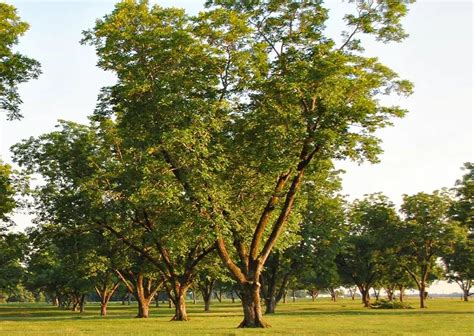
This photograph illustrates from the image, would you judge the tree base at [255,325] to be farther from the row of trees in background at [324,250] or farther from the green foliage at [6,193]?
the green foliage at [6,193]

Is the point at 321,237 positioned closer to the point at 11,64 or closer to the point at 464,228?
the point at 464,228

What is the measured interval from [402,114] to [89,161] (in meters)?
28.0

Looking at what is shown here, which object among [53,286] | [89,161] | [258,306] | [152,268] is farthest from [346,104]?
[53,286]

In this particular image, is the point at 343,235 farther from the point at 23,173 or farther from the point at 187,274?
the point at 23,173

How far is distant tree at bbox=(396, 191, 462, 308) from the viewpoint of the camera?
6989 centimetres

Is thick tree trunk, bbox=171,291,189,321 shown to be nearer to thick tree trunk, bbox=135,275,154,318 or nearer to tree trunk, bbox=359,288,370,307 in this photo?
thick tree trunk, bbox=135,275,154,318

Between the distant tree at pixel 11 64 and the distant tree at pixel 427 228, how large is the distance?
179ft

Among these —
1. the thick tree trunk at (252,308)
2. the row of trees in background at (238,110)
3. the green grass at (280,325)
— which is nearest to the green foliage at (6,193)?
the green grass at (280,325)

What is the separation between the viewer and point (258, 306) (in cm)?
3362

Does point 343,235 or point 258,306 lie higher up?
point 343,235

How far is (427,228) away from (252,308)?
145 feet

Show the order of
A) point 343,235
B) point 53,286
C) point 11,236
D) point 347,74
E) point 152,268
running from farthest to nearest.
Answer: point 53,286 → point 343,235 → point 152,268 → point 11,236 → point 347,74

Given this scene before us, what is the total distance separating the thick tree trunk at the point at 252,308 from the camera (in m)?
33.3

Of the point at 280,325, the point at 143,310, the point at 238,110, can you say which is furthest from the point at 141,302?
the point at 238,110
